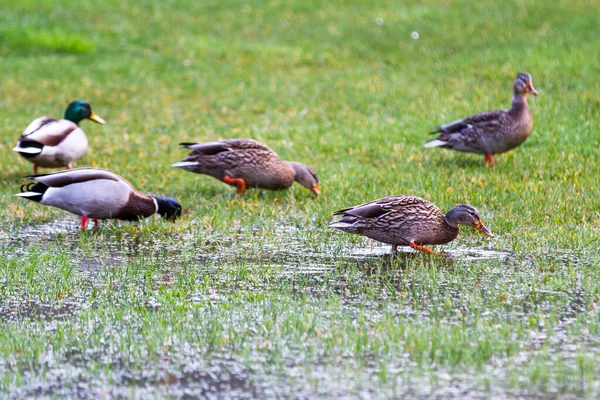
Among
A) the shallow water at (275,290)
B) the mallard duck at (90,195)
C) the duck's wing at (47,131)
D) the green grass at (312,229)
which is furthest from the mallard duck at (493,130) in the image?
the duck's wing at (47,131)

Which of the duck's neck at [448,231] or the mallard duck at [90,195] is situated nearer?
the duck's neck at [448,231]

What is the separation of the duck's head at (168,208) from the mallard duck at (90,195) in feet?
0.24

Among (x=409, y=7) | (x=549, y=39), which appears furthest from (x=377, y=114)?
(x=409, y=7)

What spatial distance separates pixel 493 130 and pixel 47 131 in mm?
5252

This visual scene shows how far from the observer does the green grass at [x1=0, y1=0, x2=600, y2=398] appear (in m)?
4.90

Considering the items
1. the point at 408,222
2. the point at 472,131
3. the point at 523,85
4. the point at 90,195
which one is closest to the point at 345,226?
the point at 408,222

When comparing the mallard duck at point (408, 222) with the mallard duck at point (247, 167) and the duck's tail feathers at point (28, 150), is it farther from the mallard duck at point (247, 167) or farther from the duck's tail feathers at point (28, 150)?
the duck's tail feathers at point (28, 150)

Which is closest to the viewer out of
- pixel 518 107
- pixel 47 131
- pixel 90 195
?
pixel 90 195

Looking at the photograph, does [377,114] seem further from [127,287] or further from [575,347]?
[575,347]

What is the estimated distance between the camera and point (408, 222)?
7.32 meters

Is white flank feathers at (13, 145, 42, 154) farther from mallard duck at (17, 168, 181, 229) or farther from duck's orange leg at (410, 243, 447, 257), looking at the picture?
duck's orange leg at (410, 243, 447, 257)

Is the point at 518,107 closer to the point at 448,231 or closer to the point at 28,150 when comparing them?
the point at 448,231

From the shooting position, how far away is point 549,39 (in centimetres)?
1808

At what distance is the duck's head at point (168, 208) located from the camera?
8805 mm
